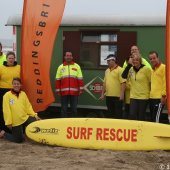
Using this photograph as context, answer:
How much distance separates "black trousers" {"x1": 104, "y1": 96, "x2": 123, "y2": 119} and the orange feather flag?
54.1 inches

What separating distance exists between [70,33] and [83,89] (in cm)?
131

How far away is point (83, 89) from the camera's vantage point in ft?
32.7

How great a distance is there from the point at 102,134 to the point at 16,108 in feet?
5.50

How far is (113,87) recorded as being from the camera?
9047 millimetres

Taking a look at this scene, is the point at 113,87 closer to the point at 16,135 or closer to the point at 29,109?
the point at 29,109

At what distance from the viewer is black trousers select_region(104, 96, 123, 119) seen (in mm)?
9047

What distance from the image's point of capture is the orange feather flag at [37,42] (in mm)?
8469

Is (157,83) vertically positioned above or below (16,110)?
above

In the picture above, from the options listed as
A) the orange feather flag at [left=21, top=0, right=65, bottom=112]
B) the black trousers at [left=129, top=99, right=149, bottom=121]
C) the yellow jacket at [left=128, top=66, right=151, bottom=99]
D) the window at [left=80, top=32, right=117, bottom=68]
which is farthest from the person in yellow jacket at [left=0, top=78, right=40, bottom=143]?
the window at [left=80, top=32, right=117, bottom=68]

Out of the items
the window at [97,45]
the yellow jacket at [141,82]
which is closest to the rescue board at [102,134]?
the yellow jacket at [141,82]

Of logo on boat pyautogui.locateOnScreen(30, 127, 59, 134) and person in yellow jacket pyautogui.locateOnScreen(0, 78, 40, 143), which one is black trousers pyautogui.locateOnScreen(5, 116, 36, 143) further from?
logo on boat pyautogui.locateOnScreen(30, 127, 59, 134)

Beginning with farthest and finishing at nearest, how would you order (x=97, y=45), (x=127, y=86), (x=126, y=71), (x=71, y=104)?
(x=97, y=45)
(x=71, y=104)
(x=127, y=86)
(x=126, y=71)

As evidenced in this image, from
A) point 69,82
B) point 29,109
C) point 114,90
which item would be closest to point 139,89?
point 114,90

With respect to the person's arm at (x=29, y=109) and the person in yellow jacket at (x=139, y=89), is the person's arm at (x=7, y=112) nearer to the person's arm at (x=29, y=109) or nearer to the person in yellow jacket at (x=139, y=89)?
the person's arm at (x=29, y=109)
